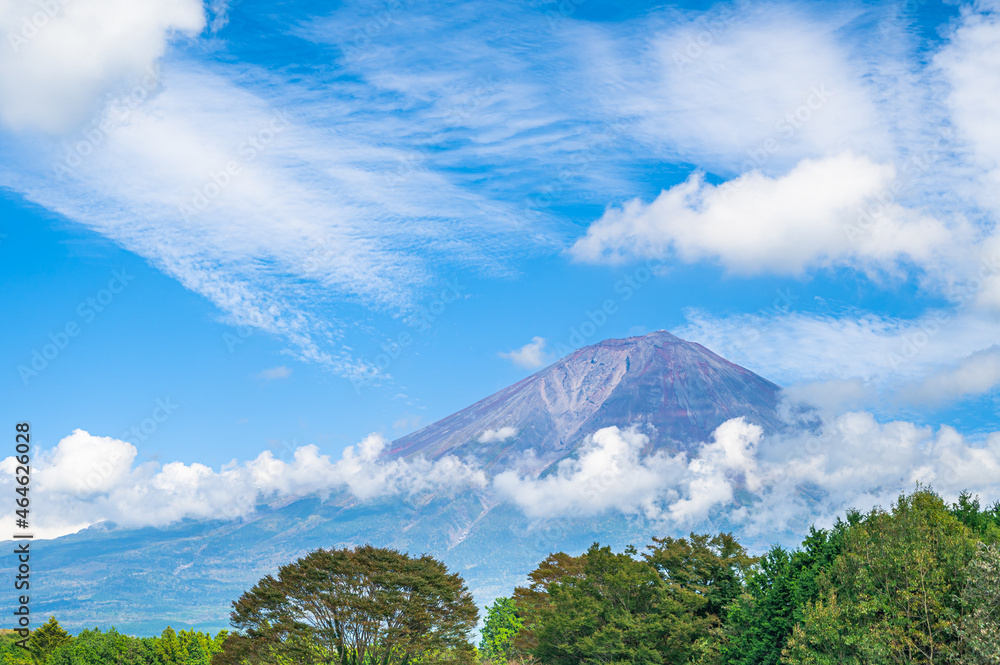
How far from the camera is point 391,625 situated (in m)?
48.2

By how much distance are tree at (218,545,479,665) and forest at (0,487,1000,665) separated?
0.29 ft

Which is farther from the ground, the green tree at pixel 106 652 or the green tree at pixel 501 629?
the green tree at pixel 106 652

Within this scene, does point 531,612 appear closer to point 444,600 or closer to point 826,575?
point 444,600

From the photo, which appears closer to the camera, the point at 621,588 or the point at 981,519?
the point at 981,519

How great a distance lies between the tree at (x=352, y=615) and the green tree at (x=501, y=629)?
26.8m

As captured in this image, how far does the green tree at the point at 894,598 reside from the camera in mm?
30141

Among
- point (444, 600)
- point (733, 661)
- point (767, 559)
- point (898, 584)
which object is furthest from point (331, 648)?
point (898, 584)

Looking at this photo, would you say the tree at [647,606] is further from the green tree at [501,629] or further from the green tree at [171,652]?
the green tree at [171,652]

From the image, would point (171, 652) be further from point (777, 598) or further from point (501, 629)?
point (777, 598)

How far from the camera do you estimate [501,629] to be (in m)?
81.1

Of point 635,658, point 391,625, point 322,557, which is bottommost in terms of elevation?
point 635,658

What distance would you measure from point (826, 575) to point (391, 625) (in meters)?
25.9

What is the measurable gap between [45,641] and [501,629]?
4461 cm

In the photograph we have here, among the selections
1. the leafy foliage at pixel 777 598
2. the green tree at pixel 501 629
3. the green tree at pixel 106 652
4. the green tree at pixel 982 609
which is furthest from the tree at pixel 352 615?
the green tree at pixel 982 609
